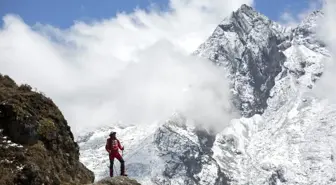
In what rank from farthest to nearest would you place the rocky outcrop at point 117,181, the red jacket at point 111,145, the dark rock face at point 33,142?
1. the red jacket at point 111,145
2. the rocky outcrop at point 117,181
3. the dark rock face at point 33,142

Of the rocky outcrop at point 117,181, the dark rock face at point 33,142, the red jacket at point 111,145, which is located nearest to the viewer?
the dark rock face at point 33,142

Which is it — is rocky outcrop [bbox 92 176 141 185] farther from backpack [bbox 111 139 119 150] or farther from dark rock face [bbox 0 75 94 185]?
backpack [bbox 111 139 119 150]

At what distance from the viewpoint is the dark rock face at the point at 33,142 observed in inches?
917

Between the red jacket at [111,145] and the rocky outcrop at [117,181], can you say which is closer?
the rocky outcrop at [117,181]

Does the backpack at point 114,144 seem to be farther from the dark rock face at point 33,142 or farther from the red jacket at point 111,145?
the dark rock face at point 33,142

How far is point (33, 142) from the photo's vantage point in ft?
83.4

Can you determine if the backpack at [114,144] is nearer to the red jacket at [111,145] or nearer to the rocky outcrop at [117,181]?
A: the red jacket at [111,145]

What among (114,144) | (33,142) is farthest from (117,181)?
(114,144)

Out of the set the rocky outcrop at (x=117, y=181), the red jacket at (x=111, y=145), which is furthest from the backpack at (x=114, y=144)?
the rocky outcrop at (x=117, y=181)

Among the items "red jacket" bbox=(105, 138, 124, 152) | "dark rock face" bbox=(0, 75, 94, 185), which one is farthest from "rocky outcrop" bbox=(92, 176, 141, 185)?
"red jacket" bbox=(105, 138, 124, 152)

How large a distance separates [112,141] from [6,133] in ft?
23.9

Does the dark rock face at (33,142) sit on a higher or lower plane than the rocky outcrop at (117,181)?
higher

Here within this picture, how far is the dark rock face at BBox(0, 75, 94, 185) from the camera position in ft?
76.4

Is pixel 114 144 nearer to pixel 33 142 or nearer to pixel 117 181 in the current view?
pixel 117 181
